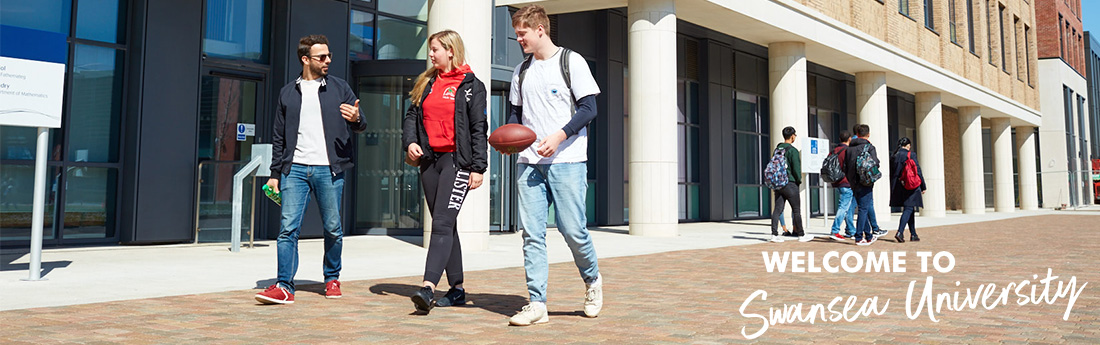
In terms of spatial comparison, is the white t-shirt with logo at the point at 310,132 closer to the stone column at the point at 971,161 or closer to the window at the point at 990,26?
the stone column at the point at 971,161

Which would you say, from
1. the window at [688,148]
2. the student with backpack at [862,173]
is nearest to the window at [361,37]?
the student with backpack at [862,173]

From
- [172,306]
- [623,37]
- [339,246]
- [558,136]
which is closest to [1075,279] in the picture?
[558,136]

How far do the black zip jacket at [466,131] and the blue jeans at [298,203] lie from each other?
82 cm

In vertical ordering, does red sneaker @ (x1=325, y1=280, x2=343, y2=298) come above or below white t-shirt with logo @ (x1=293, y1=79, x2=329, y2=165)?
below

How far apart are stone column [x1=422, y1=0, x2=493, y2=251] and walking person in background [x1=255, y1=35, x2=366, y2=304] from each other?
5200 mm

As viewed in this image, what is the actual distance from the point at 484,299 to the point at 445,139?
1.38 m

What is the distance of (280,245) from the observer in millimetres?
5734

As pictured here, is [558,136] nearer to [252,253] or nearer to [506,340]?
[506,340]

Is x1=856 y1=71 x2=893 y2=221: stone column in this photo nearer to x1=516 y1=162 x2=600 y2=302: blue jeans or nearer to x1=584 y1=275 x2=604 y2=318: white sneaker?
x1=584 y1=275 x2=604 y2=318: white sneaker

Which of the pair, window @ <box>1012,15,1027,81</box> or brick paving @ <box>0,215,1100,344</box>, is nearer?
brick paving @ <box>0,215,1100,344</box>

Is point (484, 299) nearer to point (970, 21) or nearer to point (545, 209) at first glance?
point (545, 209)

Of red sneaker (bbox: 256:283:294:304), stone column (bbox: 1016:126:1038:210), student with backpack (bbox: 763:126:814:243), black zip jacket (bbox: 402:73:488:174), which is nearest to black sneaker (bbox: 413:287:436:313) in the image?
black zip jacket (bbox: 402:73:488:174)

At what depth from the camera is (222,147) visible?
12492mm

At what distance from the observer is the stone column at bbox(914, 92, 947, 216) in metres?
27.1
